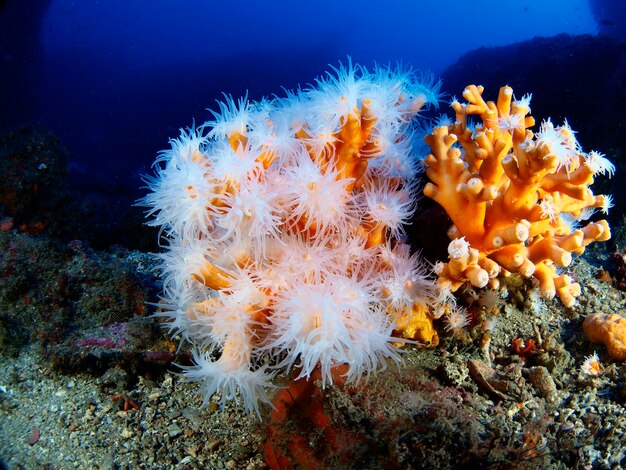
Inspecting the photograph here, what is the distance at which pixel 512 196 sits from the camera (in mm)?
2277

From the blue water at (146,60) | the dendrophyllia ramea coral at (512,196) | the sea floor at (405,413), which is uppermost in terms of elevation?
the blue water at (146,60)

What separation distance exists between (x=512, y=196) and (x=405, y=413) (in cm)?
134

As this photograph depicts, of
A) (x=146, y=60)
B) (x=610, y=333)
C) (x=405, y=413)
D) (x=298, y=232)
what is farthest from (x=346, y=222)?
(x=146, y=60)

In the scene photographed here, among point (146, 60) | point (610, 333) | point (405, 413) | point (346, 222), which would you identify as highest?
point (146, 60)

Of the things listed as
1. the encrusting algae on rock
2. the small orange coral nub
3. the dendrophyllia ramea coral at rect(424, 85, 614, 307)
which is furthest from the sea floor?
the dendrophyllia ramea coral at rect(424, 85, 614, 307)

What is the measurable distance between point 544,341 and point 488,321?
418 mm

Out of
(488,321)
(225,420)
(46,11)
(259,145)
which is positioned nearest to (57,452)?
(225,420)

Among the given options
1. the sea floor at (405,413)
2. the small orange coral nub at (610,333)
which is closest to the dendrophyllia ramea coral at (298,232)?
the sea floor at (405,413)

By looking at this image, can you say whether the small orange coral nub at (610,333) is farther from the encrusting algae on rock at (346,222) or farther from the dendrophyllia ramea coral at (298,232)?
the dendrophyllia ramea coral at (298,232)

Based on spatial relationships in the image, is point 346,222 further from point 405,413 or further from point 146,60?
point 146,60

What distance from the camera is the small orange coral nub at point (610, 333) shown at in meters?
2.55

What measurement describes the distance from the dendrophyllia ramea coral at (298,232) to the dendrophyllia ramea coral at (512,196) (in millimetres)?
350

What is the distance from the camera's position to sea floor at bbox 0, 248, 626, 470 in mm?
1962

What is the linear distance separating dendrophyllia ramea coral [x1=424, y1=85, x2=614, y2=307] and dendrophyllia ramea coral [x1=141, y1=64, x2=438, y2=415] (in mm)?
350
